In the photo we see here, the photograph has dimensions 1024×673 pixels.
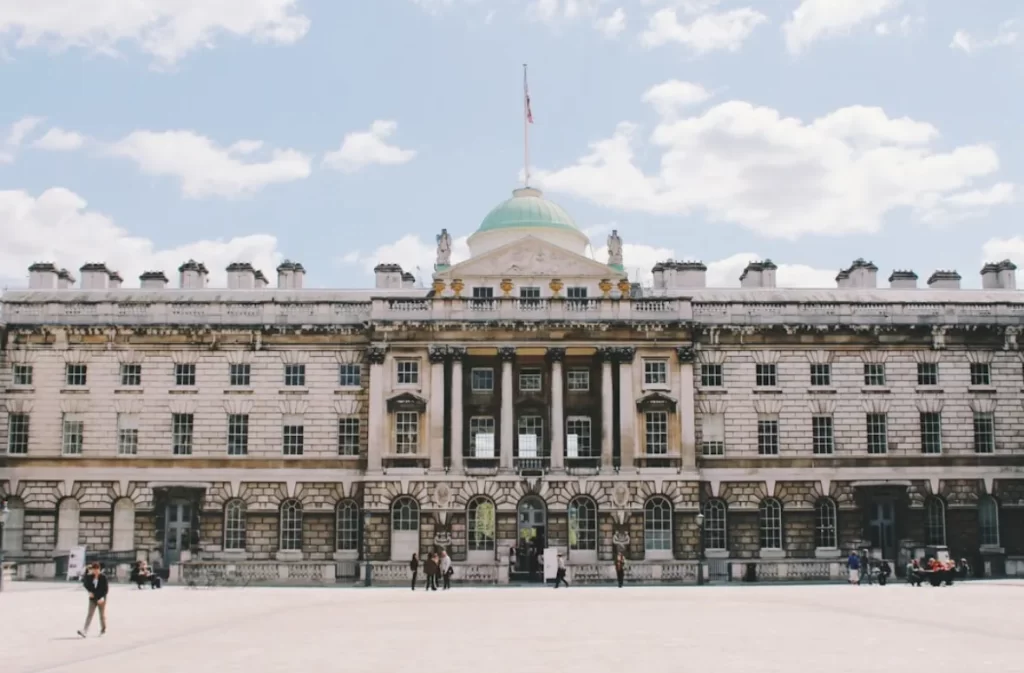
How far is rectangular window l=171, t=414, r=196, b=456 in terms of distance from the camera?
52750mm

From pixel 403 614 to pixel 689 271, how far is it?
3243 cm

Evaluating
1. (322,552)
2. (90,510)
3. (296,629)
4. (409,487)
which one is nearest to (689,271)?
(409,487)

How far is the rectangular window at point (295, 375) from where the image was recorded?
53.4m

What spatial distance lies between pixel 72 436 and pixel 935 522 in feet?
126

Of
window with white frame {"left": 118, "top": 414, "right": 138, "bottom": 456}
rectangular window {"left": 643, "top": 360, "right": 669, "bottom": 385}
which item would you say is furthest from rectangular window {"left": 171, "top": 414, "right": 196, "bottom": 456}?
rectangular window {"left": 643, "top": 360, "right": 669, "bottom": 385}

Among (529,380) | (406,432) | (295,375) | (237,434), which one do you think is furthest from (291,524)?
(529,380)

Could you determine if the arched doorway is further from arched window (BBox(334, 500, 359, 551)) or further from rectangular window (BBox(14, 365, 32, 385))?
rectangular window (BBox(14, 365, 32, 385))

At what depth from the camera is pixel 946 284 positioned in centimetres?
6050

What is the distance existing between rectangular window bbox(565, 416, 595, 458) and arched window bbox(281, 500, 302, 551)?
12153mm

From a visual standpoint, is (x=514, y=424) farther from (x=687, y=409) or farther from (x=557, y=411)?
(x=687, y=409)

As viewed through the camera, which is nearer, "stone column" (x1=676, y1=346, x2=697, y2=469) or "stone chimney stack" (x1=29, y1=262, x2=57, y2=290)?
"stone column" (x1=676, y1=346, x2=697, y2=469)

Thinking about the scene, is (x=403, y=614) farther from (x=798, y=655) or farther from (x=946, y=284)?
(x=946, y=284)

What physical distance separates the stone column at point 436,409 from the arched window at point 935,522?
70.7 ft

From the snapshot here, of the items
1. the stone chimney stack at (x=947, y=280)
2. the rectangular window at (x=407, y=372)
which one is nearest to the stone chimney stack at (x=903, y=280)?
the stone chimney stack at (x=947, y=280)
